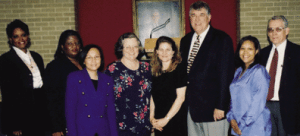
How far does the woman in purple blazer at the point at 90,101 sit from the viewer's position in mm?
1997

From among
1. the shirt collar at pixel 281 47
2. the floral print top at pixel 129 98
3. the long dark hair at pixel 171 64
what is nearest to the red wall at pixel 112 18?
the shirt collar at pixel 281 47

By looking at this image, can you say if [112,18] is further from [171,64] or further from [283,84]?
[283,84]

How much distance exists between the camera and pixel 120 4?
445cm

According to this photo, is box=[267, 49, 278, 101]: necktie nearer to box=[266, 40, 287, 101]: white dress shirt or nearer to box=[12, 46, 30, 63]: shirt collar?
box=[266, 40, 287, 101]: white dress shirt

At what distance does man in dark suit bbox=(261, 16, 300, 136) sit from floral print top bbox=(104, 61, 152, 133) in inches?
58.6

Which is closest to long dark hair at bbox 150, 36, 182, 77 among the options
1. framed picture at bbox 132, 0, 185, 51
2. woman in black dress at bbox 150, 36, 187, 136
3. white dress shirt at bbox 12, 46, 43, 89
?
woman in black dress at bbox 150, 36, 187, 136

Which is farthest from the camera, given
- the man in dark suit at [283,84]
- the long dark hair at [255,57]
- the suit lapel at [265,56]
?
the suit lapel at [265,56]

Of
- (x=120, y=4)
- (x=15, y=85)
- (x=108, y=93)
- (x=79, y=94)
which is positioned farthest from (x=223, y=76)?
(x=120, y=4)

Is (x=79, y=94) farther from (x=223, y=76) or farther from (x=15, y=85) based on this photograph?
(x=223, y=76)

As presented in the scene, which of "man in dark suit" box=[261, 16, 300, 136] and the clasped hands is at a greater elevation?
"man in dark suit" box=[261, 16, 300, 136]

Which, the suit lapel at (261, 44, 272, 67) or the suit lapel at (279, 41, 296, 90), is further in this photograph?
the suit lapel at (261, 44, 272, 67)

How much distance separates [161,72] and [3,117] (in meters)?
1.91

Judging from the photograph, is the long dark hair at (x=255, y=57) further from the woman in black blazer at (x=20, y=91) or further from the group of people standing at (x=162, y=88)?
the woman in black blazer at (x=20, y=91)

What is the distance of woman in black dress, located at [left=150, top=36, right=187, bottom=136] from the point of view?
228cm
